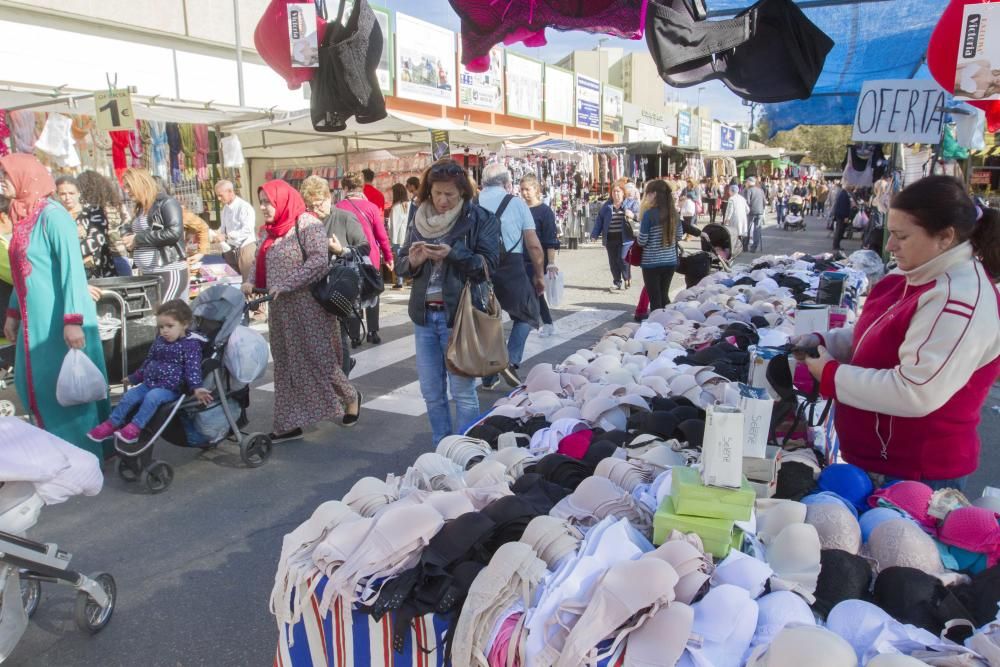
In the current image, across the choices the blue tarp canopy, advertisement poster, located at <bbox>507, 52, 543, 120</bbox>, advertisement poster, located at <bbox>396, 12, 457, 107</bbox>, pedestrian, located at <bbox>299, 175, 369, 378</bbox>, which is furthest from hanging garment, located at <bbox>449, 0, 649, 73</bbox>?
advertisement poster, located at <bbox>507, 52, 543, 120</bbox>

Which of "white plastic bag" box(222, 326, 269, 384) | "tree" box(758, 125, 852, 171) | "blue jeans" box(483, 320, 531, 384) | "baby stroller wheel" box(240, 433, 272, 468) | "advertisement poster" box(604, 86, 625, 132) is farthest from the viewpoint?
"tree" box(758, 125, 852, 171)

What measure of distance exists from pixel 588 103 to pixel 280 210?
24786mm

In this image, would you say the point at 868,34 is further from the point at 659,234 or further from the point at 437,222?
the point at 437,222

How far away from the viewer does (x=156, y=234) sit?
5.96 meters

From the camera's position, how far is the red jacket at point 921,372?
6.20ft

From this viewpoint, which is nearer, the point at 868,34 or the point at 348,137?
the point at 868,34

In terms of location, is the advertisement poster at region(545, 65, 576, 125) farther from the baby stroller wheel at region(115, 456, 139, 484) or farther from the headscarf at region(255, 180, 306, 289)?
the baby stroller wheel at region(115, 456, 139, 484)

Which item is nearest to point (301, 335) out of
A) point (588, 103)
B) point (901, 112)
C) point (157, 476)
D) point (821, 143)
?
point (157, 476)

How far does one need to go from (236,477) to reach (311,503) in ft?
2.18

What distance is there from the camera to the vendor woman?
1.90m

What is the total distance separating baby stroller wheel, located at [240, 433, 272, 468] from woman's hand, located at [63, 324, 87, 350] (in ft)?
3.50

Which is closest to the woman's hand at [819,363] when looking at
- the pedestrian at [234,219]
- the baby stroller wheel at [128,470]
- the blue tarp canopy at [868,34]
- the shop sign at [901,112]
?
the blue tarp canopy at [868,34]

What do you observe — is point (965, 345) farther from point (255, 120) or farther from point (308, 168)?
point (308, 168)

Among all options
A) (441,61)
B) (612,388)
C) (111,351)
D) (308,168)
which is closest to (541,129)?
(441,61)
